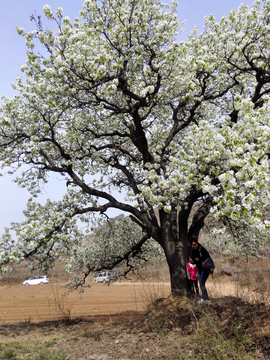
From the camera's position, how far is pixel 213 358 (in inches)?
196

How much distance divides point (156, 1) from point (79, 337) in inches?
410

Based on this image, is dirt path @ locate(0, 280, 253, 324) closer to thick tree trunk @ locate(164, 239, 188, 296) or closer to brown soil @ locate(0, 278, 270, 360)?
thick tree trunk @ locate(164, 239, 188, 296)

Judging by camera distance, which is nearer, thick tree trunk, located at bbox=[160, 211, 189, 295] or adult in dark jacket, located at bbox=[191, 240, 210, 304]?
adult in dark jacket, located at bbox=[191, 240, 210, 304]

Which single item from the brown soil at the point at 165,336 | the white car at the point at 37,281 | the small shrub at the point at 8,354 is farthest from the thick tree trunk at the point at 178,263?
the white car at the point at 37,281

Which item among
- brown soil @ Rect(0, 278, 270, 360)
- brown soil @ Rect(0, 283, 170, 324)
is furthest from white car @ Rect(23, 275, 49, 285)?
brown soil @ Rect(0, 278, 270, 360)

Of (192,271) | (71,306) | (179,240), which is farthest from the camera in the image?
(71,306)

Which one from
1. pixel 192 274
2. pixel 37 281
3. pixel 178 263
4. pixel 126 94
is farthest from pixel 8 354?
pixel 37 281

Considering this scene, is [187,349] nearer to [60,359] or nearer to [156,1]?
[60,359]

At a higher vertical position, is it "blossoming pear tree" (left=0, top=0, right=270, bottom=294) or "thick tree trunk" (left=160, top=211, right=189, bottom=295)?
"blossoming pear tree" (left=0, top=0, right=270, bottom=294)

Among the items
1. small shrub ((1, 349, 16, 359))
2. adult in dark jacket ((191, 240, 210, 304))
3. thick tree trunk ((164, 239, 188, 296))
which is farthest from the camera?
thick tree trunk ((164, 239, 188, 296))

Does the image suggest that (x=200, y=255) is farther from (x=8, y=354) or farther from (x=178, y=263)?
(x=8, y=354)

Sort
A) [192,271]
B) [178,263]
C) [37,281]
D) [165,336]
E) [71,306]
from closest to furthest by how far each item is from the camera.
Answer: [165,336], [192,271], [178,263], [71,306], [37,281]

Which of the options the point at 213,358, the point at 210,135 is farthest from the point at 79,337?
the point at 210,135

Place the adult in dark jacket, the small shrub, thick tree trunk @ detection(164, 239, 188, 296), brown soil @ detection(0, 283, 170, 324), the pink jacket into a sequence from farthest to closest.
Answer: brown soil @ detection(0, 283, 170, 324) → thick tree trunk @ detection(164, 239, 188, 296) → the pink jacket → the adult in dark jacket → the small shrub
